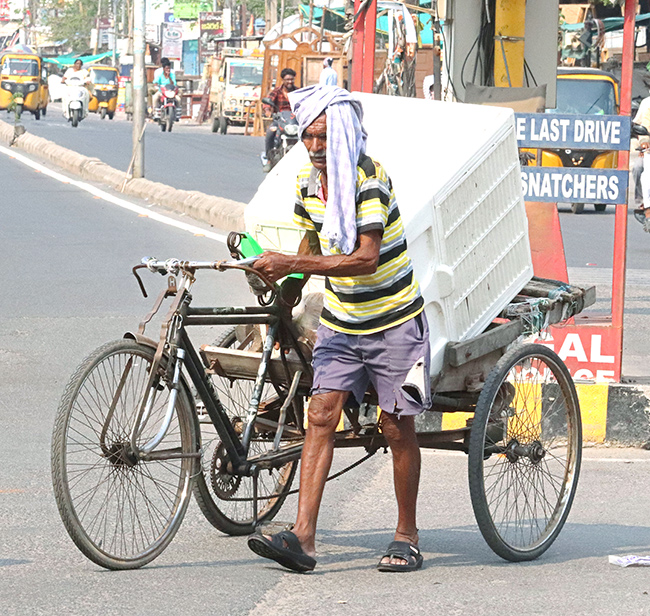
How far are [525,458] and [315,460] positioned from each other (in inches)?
44.4

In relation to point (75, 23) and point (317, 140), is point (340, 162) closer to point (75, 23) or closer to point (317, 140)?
point (317, 140)

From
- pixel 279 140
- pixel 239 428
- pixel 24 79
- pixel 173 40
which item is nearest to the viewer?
pixel 239 428

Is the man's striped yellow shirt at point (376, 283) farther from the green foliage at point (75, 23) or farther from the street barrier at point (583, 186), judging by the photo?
the green foliage at point (75, 23)

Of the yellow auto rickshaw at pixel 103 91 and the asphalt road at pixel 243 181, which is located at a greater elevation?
the yellow auto rickshaw at pixel 103 91

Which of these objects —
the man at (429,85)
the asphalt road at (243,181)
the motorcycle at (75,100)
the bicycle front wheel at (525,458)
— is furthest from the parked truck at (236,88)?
the bicycle front wheel at (525,458)

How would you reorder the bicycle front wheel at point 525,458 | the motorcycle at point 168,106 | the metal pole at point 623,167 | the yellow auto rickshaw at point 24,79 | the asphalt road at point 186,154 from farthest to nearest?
the yellow auto rickshaw at point 24,79 < the motorcycle at point 168,106 < the asphalt road at point 186,154 < the metal pole at point 623,167 < the bicycle front wheel at point 525,458

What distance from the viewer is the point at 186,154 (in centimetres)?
2842

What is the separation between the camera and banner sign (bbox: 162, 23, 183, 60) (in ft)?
222

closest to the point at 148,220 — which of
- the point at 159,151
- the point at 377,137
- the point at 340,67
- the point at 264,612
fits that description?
the point at 377,137

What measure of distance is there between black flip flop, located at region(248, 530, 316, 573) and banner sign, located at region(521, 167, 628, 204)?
2.97 meters

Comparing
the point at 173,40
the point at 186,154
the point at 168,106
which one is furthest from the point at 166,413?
the point at 173,40

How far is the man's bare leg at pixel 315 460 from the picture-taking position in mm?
4289

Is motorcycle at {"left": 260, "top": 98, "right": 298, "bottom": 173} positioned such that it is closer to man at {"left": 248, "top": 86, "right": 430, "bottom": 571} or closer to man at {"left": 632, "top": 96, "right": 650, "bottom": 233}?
man at {"left": 632, "top": 96, "right": 650, "bottom": 233}

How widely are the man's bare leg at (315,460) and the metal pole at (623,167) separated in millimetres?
2772
